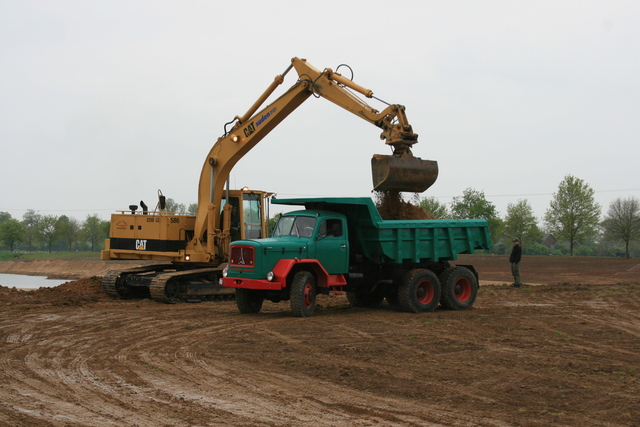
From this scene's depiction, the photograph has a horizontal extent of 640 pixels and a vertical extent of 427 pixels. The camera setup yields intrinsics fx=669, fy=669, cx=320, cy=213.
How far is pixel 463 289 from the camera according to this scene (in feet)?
55.2

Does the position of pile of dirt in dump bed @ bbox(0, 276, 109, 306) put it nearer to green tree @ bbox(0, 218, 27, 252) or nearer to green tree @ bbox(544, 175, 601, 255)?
green tree @ bbox(544, 175, 601, 255)

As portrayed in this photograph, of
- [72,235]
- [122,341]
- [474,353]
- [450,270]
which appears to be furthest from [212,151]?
[72,235]

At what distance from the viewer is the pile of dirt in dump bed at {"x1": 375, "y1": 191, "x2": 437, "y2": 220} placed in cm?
1616

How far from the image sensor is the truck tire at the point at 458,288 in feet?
53.3

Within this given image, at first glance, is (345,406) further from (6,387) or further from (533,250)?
(533,250)

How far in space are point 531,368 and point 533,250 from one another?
75242 millimetres

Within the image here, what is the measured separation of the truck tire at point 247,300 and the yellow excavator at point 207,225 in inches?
129

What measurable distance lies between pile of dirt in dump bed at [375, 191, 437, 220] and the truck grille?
12.0ft

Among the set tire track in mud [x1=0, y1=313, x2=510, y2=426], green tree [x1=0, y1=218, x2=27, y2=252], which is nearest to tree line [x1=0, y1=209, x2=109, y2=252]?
green tree [x1=0, y1=218, x2=27, y2=252]

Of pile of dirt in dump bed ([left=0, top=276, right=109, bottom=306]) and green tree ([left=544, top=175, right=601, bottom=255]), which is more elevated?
green tree ([left=544, top=175, right=601, bottom=255])

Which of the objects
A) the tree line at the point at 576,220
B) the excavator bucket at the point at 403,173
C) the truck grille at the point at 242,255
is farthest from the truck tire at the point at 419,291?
the tree line at the point at 576,220

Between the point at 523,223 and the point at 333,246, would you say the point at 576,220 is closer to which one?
the point at 523,223

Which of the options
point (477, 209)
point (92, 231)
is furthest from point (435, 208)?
point (92, 231)

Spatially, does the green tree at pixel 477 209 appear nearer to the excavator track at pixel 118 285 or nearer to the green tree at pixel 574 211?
the green tree at pixel 574 211
